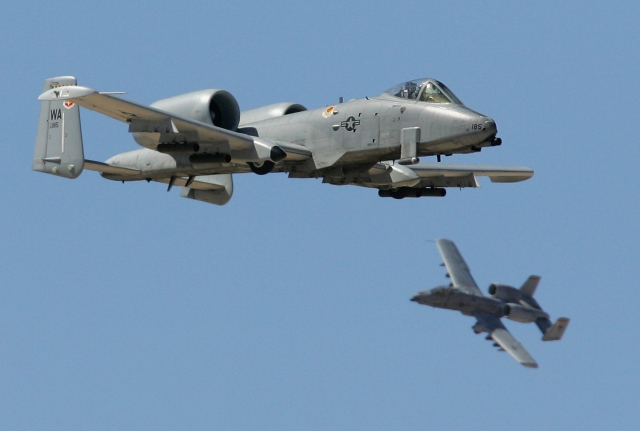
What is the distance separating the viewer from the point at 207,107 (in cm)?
2645

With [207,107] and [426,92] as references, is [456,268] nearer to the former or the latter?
[426,92]

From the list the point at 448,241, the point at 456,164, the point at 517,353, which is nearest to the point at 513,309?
the point at 517,353

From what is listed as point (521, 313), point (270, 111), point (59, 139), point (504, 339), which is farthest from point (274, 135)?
point (521, 313)

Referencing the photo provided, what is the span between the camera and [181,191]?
100 feet

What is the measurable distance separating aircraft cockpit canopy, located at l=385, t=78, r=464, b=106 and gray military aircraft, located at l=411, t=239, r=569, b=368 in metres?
13.2

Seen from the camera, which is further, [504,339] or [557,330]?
[504,339]

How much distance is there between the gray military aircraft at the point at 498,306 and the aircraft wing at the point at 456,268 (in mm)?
287

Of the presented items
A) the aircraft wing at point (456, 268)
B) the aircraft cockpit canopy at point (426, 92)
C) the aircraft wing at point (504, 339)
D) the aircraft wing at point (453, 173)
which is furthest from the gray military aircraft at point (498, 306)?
the aircraft cockpit canopy at point (426, 92)

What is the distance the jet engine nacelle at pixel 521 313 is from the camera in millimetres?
38344

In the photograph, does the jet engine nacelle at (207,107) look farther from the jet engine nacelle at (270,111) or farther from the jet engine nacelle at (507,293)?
the jet engine nacelle at (507,293)

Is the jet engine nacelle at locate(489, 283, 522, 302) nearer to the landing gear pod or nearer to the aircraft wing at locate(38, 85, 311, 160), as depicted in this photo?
the landing gear pod

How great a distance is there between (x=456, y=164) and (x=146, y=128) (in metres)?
9.76

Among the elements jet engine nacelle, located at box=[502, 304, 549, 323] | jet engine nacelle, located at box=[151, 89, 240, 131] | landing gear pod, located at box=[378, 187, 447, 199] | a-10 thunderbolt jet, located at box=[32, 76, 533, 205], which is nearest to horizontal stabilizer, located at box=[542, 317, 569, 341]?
jet engine nacelle, located at box=[502, 304, 549, 323]

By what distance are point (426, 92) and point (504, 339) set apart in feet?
48.8
